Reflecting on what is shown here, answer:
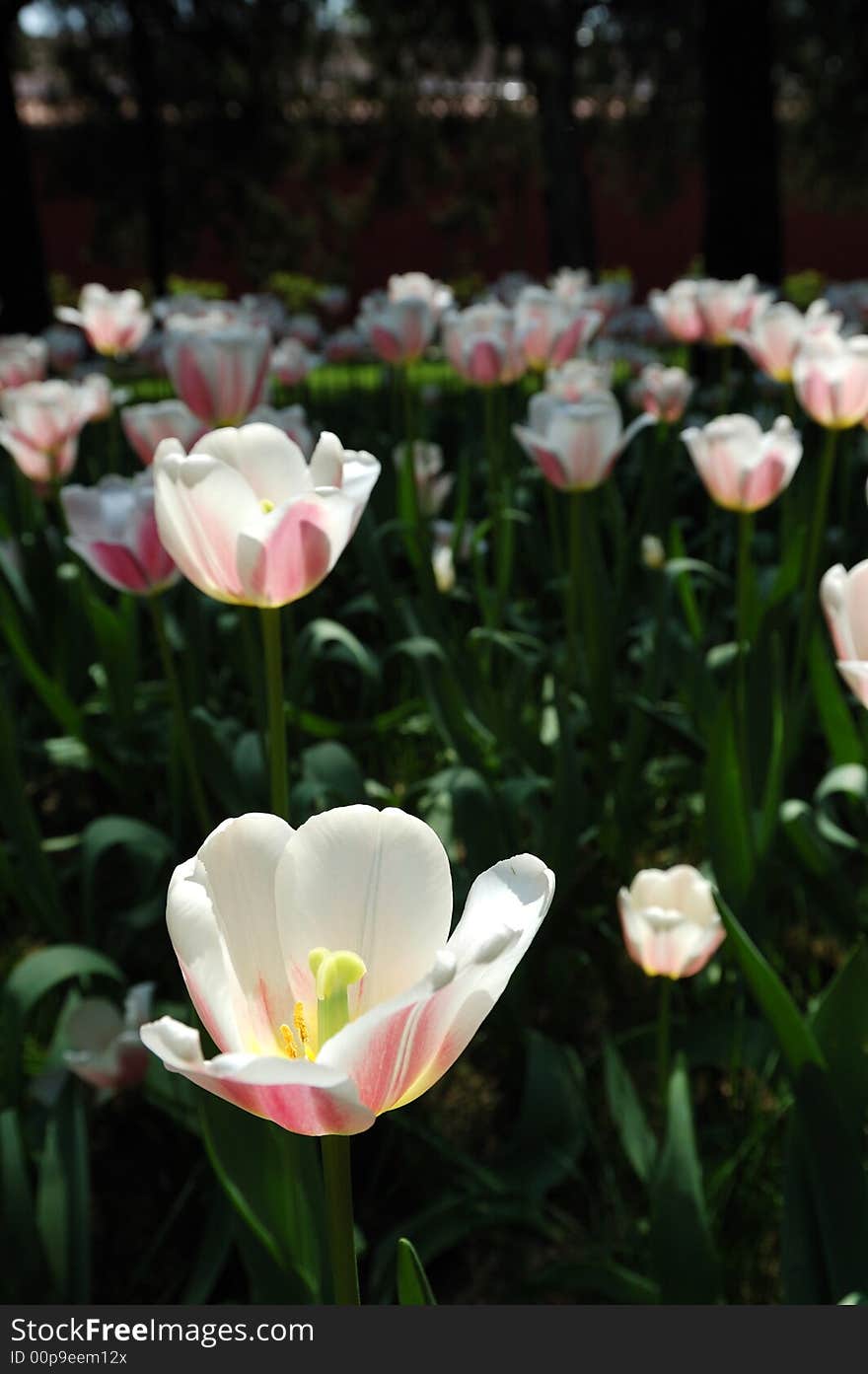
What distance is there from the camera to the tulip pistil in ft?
1.99

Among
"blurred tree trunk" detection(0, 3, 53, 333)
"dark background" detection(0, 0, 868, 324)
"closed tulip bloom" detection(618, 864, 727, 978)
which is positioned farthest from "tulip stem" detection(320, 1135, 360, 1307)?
"dark background" detection(0, 0, 868, 324)

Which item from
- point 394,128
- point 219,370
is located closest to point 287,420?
point 219,370

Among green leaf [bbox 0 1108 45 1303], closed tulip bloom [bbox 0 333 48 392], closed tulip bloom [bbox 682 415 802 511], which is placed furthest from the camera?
closed tulip bloom [bbox 0 333 48 392]

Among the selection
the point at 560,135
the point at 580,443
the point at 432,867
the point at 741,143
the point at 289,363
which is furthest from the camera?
the point at 560,135

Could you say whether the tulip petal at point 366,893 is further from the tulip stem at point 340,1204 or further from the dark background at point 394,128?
the dark background at point 394,128

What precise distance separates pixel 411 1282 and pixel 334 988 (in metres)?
0.24

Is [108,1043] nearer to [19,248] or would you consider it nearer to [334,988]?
[334,988]

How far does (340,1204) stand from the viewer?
2.04ft

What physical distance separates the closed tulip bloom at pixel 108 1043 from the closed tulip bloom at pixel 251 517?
59 centimetres

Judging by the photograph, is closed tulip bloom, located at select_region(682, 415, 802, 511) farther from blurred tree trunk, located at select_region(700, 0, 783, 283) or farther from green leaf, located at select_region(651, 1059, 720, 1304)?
blurred tree trunk, located at select_region(700, 0, 783, 283)

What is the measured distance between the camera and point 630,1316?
74cm

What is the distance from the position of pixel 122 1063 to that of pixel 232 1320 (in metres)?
Result: 0.74

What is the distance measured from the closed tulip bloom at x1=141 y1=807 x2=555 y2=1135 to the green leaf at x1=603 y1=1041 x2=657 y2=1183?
805mm

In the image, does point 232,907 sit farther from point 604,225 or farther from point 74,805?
point 604,225
